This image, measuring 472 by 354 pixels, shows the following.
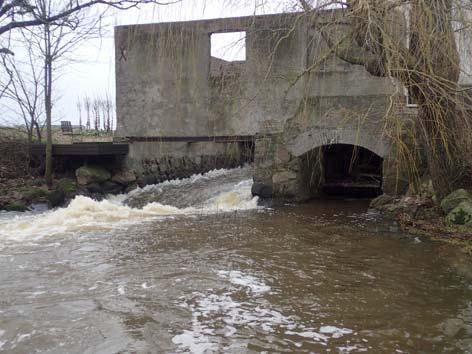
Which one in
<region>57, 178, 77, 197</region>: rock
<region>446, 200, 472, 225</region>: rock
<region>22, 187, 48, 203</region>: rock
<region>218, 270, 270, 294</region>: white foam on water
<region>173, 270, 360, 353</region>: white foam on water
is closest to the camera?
<region>173, 270, 360, 353</region>: white foam on water

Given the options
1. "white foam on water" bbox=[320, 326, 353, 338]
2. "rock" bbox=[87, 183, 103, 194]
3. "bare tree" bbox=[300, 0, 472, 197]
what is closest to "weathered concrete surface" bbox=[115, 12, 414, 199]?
"rock" bbox=[87, 183, 103, 194]

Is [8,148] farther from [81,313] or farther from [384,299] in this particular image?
[384,299]

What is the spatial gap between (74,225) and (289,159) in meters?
4.43

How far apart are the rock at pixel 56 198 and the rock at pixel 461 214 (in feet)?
28.4

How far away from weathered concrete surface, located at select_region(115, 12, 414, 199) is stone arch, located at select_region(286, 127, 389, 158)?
0.02 meters

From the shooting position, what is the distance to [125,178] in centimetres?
1280

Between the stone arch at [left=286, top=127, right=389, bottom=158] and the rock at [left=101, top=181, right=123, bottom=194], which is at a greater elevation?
the stone arch at [left=286, top=127, right=389, bottom=158]

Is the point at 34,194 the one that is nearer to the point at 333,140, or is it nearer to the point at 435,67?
the point at 333,140

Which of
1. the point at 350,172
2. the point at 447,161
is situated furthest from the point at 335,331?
the point at 350,172

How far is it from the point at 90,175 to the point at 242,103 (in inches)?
172

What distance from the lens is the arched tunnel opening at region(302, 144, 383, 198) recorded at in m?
11.6

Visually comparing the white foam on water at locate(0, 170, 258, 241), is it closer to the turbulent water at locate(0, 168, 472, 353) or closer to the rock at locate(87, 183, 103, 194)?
the turbulent water at locate(0, 168, 472, 353)

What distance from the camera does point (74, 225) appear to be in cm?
781

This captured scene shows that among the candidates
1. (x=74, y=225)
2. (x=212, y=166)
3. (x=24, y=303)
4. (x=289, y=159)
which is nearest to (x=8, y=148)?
(x=212, y=166)
